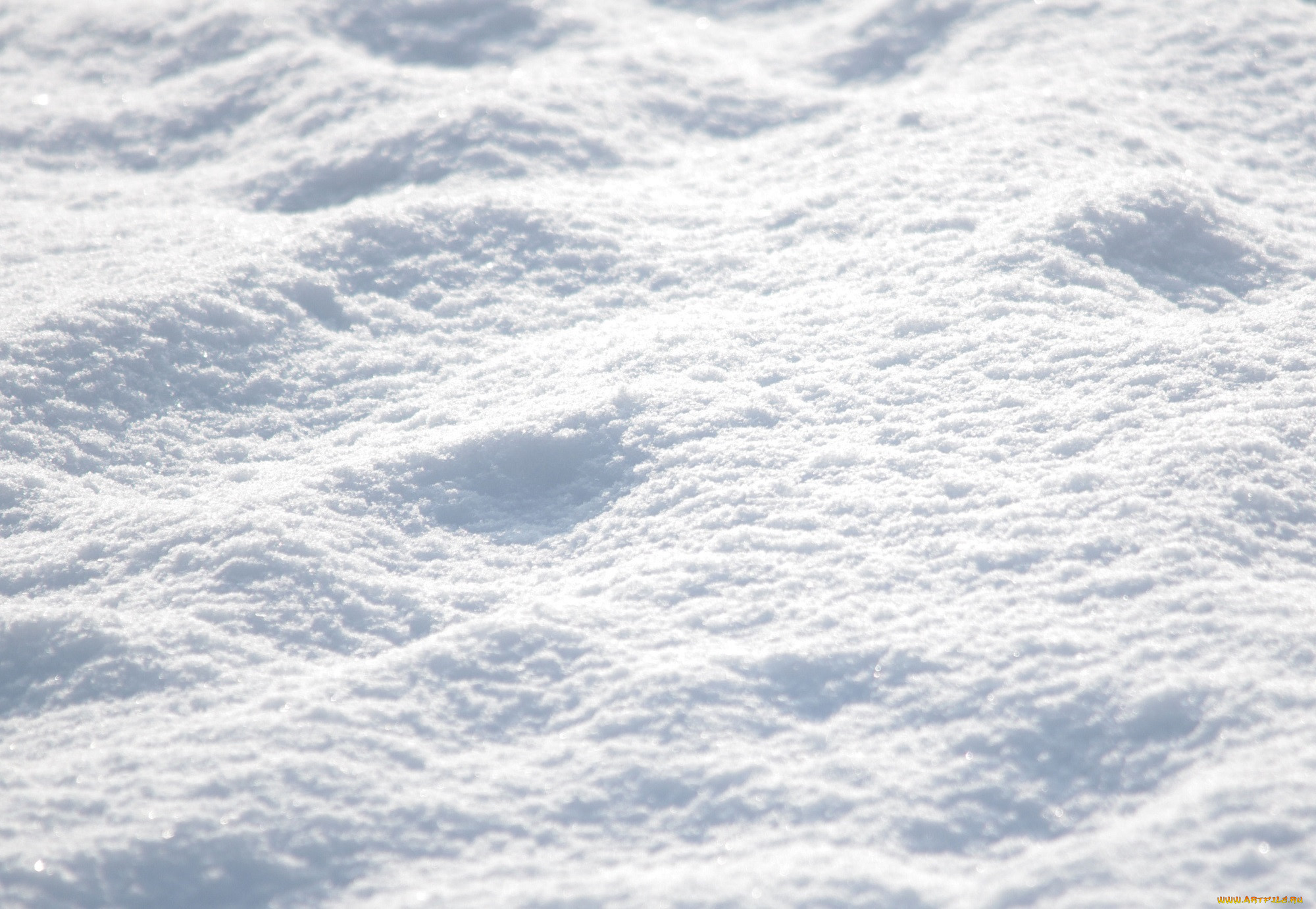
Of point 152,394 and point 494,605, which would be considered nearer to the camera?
point 494,605

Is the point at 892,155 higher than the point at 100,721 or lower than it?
higher

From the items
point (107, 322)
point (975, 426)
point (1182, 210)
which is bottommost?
point (975, 426)

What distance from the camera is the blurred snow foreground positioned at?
1.06m

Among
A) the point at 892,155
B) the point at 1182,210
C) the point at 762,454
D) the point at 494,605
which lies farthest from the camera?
the point at 892,155

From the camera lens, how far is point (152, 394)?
1.69 metres

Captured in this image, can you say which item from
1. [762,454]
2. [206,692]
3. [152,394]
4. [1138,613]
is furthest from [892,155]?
[206,692]

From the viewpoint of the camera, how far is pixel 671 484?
4.91ft

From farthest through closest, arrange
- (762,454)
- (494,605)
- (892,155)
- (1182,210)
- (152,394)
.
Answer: (892,155)
(1182,210)
(152,394)
(762,454)
(494,605)

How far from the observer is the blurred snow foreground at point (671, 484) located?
41.9 inches

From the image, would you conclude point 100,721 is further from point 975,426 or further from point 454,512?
point 975,426

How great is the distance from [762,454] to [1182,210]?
1.07m

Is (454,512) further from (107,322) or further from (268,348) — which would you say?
(107,322)

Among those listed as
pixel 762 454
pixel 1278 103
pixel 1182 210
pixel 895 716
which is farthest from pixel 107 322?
pixel 1278 103

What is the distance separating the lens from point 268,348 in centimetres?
179
